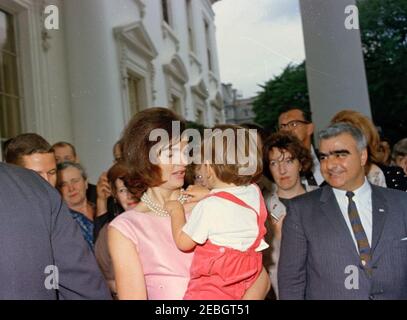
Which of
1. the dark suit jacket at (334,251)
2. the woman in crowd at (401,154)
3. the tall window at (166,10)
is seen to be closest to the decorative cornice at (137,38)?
the tall window at (166,10)

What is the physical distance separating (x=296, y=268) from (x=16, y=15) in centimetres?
316

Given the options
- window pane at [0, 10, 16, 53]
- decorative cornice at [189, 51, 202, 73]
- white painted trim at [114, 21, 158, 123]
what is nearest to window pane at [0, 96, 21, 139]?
window pane at [0, 10, 16, 53]

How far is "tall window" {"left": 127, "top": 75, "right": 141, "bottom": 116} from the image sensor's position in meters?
4.23

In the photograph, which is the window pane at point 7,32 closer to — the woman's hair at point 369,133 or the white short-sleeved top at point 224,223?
the woman's hair at point 369,133

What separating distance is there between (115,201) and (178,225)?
1.12 m

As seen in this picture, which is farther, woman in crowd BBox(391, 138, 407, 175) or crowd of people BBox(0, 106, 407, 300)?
woman in crowd BBox(391, 138, 407, 175)

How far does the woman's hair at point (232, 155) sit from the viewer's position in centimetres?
133

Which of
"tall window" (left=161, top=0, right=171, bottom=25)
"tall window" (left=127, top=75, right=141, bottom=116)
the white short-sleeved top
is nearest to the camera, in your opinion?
the white short-sleeved top

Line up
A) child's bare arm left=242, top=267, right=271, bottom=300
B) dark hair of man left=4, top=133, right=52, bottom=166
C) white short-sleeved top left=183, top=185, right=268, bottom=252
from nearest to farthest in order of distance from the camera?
white short-sleeved top left=183, top=185, right=268, bottom=252 < child's bare arm left=242, top=267, right=271, bottom=300 < dark hair of man left=4, top=133, right=52, bottom=166

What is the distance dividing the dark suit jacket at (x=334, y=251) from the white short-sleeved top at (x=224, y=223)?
0.39 metres

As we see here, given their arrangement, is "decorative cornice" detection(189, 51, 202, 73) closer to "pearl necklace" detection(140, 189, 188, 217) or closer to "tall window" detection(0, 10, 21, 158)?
"tall window" detection(0, 10, 21, 158)

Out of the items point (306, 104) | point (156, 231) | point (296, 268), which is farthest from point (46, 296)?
point (306, 104)

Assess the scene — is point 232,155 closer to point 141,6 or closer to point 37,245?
point 37,245

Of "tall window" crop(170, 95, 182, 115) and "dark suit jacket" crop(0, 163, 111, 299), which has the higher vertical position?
"tall window" crop(170, 95, 182, 115)
